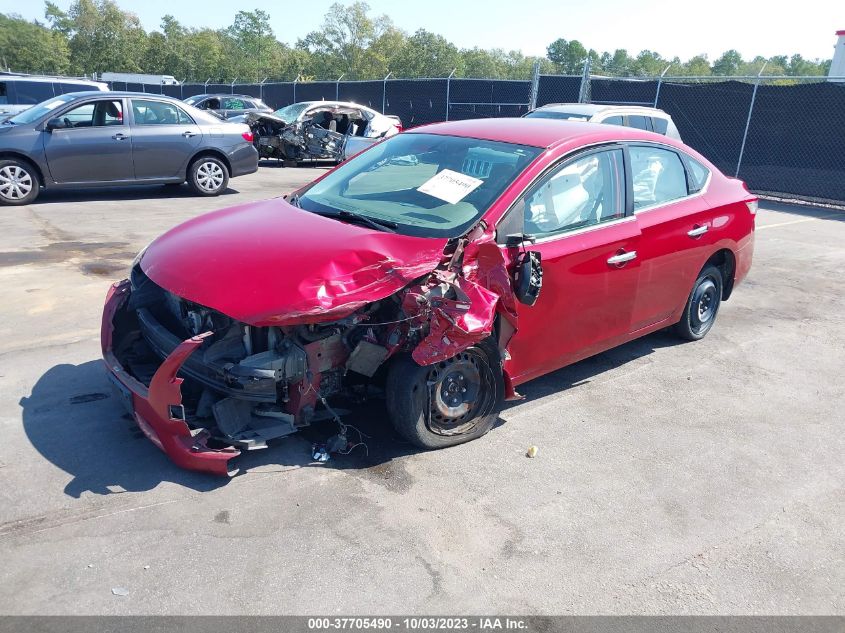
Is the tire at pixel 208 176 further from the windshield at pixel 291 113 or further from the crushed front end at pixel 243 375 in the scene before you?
the crushed front end at pixel 243 375

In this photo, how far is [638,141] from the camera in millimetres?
4980

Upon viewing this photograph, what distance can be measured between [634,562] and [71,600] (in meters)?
2.41

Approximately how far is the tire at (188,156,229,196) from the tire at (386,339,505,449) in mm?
8995

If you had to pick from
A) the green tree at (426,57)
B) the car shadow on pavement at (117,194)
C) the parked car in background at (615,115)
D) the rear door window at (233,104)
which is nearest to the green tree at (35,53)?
the green tree at (426,57)

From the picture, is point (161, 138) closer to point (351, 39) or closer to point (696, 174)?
point (696, 174)

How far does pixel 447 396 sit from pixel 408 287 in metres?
0.72

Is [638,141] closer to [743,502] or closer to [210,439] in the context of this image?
[743,502]

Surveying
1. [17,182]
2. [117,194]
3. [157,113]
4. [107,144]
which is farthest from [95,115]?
[117,194]

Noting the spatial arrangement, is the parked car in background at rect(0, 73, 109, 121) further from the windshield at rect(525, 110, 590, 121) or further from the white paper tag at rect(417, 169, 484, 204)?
the white paper tag at rect(417, 169, 484, 204)

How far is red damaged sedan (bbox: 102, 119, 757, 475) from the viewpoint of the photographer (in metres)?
3.44

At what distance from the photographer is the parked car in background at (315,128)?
54.7 feet

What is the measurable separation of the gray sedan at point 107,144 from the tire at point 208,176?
0.02 m

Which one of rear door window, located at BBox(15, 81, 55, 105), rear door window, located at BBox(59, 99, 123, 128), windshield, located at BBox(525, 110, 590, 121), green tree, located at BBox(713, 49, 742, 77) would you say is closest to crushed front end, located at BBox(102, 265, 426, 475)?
rear door window, located at BBox(59, 99, 123, 128)

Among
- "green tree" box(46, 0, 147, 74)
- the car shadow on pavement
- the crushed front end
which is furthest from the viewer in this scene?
"green tree" box(46, 0, 147, 74)
